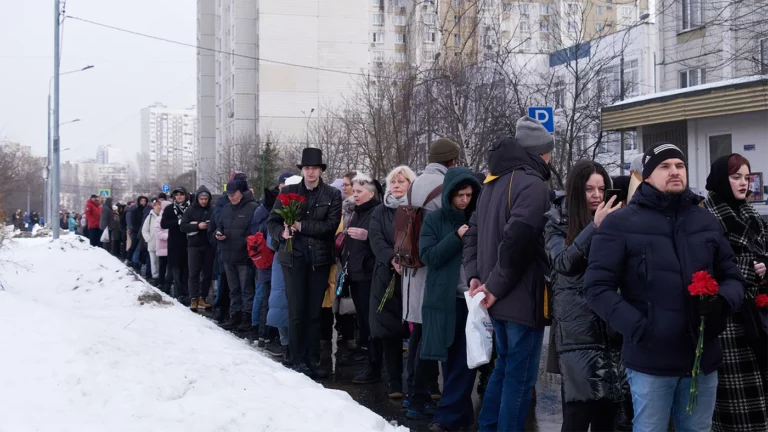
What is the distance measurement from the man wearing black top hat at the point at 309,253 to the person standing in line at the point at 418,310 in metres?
1.72

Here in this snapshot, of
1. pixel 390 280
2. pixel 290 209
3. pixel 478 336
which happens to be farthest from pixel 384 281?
pixel 478 336

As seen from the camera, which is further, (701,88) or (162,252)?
(701,88)

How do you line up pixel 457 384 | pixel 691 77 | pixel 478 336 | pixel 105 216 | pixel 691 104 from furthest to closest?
pixel 691 77 < pixel 105 216 < pixel 691 104 < pixel 457 384 < pixel 478 336

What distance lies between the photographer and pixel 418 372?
23.3ft

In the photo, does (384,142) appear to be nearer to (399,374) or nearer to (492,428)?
(399,374)

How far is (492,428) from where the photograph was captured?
614 centimetres

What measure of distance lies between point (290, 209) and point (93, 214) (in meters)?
25.0

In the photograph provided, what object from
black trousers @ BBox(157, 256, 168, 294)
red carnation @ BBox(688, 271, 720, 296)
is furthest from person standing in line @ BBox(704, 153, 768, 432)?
black trousers @ BBox(157, 256, 168, 294)

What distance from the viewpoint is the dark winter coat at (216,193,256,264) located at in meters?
12.6

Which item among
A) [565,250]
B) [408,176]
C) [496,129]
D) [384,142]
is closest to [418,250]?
[408,176]

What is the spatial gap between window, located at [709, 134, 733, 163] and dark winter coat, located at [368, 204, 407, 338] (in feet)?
48.0

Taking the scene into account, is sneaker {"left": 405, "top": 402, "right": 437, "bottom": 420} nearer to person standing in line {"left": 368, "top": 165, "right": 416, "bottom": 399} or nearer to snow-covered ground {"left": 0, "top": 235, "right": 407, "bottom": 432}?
snow-covered ground {"left": 0, "top": 235, "right": 407, "bottom": 432}

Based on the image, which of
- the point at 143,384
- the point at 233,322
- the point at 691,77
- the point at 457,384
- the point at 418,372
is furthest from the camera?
the point at 691,77

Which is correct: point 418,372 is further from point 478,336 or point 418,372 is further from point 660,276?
point 660,276
